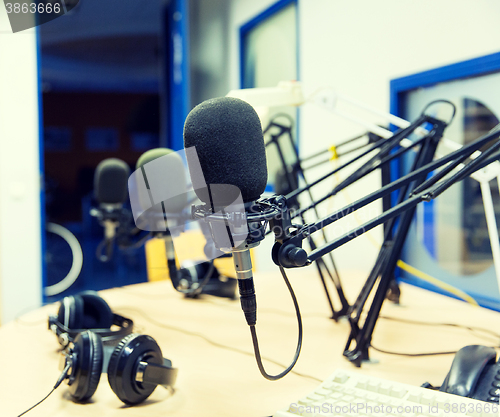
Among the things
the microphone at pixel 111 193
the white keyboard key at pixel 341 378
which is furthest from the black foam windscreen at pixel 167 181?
the white keyboard key at pixel 341 378

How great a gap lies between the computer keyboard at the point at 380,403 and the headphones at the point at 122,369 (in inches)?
8.4

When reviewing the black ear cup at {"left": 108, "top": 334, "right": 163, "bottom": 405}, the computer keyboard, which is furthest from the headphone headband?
the computer keyboard

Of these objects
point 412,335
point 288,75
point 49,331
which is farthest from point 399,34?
point 49,331

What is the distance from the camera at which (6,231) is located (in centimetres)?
251

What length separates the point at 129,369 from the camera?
71 cm

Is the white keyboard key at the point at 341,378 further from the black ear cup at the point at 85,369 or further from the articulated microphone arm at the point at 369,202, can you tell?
the black ear cup at the point at 85,369

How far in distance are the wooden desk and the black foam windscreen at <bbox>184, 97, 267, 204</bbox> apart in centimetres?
38

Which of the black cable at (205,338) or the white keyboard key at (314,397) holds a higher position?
the white keyboard key at (314,397)

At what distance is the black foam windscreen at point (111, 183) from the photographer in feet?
3.98

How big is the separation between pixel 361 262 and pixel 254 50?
106cm

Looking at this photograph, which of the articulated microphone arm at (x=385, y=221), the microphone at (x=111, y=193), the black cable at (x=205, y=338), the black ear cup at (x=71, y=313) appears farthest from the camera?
the microphone at (x=111, y=193)

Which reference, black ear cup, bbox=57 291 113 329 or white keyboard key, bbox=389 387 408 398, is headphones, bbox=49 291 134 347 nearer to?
black ear cup, bbox=57 291 113 329

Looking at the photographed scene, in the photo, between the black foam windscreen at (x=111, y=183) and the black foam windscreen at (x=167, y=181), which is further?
the black foam windscreen at (x=111, y=183)

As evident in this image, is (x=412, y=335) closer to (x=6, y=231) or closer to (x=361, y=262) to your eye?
(x=361, y=262)
